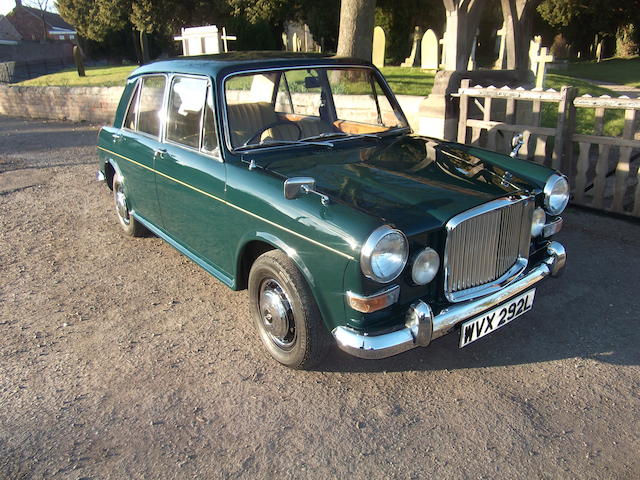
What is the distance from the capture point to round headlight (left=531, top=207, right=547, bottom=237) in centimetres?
339

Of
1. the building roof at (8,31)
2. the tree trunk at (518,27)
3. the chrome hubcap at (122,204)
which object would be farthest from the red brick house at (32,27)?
the chrome hubcap at (122,204)

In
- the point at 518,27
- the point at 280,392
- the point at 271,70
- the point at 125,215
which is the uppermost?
the point at 518,27

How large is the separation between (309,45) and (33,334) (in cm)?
2539

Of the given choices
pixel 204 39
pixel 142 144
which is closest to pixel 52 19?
pixel 204 39

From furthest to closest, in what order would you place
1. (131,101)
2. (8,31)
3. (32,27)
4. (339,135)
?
(32,27)
(8,31)
(131,101)
(339,135)

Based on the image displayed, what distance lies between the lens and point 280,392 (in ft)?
10.1

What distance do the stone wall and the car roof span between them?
10.1 meters

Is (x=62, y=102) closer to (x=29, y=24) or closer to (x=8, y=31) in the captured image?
(x=8, y=31)

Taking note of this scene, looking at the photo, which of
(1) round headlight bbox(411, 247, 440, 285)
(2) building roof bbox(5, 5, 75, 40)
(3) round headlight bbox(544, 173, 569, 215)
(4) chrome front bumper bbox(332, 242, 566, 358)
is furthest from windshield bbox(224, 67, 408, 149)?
(2) building roof bbox(5, 5, 75, 40)

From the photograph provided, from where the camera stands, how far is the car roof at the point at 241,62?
12.3ft

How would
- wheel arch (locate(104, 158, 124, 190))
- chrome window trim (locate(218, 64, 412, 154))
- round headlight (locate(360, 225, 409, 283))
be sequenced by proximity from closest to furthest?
round headlight (locate(360, 225, 409, 283)) < chrome window trim (locate(218, 64, 412, 154)) < wheel arch (locate(104, 158, 124, 190))

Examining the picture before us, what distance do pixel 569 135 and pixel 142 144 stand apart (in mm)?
4427

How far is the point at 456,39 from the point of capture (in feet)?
29.1

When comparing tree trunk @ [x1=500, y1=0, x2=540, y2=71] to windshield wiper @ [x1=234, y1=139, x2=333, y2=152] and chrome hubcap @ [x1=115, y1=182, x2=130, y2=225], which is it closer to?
windshield wiper @ [x1=234, y1=139, x2=333, y2=152]
